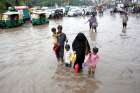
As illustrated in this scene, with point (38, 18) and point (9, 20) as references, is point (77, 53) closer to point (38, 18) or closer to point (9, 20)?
point (9, 20)

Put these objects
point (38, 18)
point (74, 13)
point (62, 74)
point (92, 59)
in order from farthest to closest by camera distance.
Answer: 1. point (74, 13)
2. point (38, 18)
3. point (62, 74)
4. point (92, 59)

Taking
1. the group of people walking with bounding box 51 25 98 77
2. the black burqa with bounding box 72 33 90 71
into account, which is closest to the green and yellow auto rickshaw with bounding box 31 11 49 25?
the group of people walking with bounding box 51 25 98 77

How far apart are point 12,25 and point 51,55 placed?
17096 millimetres

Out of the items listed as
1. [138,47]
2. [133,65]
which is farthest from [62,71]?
[138,47]

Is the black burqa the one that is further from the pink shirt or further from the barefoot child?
the barefoot child

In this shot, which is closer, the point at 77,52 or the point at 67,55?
the point at 77,52

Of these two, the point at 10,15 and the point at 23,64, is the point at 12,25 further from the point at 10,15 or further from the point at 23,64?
the point at 23,64

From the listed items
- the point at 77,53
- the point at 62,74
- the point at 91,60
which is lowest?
the point at 62,74

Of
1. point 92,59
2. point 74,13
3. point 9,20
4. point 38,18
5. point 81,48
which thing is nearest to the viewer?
point 92,59

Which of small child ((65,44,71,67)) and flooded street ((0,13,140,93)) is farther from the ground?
small child ((65,44,71,67))

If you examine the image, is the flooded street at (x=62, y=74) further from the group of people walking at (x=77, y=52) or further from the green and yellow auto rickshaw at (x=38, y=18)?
the green and yellow auto rickshaw at (x=38, y=18)

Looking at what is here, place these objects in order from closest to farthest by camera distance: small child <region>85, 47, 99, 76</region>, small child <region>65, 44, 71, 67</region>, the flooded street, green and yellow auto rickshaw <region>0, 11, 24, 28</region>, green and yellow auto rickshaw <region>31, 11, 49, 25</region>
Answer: the flooded street → small child <region>85, 47, 99, 76</region> → small child <region>65, 44, 71, 67</region> → green and yellow auto rickshaw <region>0, 11, 24, 28</region> → green and yellow auto rickshaw <region>31, 11, 49, 25</region>

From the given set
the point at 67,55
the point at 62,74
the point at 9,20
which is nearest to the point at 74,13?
the point at 9,20

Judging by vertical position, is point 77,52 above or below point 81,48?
below
